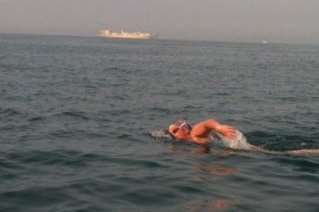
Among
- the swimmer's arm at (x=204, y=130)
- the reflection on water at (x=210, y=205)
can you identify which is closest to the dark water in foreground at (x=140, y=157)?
the reflection on water at (x=210, y=205)

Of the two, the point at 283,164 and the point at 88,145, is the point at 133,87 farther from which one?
the point at 283,164

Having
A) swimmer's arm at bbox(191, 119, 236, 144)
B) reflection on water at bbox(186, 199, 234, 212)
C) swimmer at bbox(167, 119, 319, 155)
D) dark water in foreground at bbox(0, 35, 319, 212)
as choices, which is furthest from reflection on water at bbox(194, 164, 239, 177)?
reflection on water at bbox(186, 199, 234, 212)

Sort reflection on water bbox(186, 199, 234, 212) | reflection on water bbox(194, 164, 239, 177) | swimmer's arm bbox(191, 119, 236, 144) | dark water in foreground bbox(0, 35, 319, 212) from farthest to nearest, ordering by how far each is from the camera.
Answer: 1. swimmer's arm bbox(191, 119, 236, 144)
2. reflection on water bbox(194, 164, 239, 177)
3. dark water in foreground bbox(0, 35, 319, 212)
4. reflection on water bbox(186, 199, 234, 212)

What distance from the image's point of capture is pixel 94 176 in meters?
11.1

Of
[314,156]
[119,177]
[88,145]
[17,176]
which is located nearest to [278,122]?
[314,156]

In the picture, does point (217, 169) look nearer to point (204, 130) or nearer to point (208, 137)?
point (204, 130)

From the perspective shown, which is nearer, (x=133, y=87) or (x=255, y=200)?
(x=255, y=200)

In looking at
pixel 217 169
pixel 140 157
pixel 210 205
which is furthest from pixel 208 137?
pixel 210 205

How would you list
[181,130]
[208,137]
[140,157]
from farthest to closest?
[181,130], [208,137], [140,157]

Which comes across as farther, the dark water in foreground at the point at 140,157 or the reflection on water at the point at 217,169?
the reflection on water at the point at 217,169

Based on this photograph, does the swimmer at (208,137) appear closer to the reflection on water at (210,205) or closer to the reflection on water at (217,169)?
the reflection on water at (217,169)

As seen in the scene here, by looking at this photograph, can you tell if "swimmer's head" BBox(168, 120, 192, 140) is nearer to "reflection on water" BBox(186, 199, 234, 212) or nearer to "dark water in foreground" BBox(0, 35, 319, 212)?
"dark water in foreground" BBox(0, 35, 319, 212)

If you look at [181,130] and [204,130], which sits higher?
[204,130]

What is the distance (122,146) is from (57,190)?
4.60 meters
